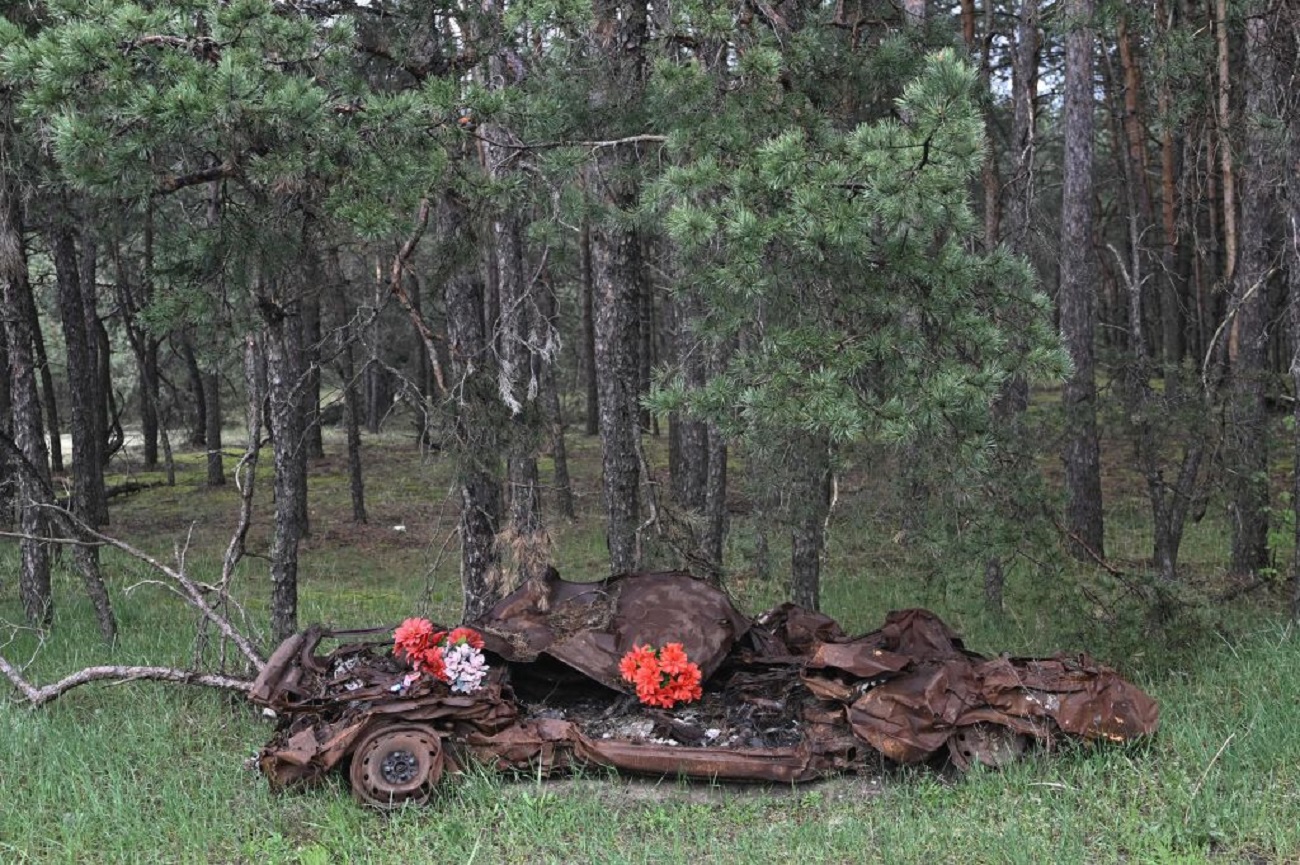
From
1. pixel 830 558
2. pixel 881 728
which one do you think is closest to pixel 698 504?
pixel 830 558

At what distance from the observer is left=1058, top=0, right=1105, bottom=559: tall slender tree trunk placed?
1155 cm

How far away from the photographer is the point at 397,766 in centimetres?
497

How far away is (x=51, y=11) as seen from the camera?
17.4 ft

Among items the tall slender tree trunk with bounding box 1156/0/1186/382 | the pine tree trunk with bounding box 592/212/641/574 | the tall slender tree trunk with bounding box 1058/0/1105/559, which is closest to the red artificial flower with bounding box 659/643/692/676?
the pine tree trunk with bounding box 592/212/641/574

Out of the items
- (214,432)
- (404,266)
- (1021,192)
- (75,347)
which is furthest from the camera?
(214,432)

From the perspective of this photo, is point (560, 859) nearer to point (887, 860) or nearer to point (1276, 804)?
point (887, 860)

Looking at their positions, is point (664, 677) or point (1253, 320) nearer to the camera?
point (664, 677)

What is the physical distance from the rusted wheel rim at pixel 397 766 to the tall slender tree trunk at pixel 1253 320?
612cm

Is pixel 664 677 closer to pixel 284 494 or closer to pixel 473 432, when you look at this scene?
pixel 473 432

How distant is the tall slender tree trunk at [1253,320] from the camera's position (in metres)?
7.83

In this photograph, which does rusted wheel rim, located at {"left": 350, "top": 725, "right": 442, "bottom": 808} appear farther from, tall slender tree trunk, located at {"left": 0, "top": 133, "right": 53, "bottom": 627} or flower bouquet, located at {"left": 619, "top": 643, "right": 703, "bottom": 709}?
tall slender tree trunk, located at {"left": 0, "top": 133, "right": 53, "bottom": 627}

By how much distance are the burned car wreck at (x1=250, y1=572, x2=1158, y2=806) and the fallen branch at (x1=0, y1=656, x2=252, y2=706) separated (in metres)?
0.71

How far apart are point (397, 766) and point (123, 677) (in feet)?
7.72

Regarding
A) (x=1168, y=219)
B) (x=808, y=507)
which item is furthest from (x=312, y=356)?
(x=1168, y=219)
